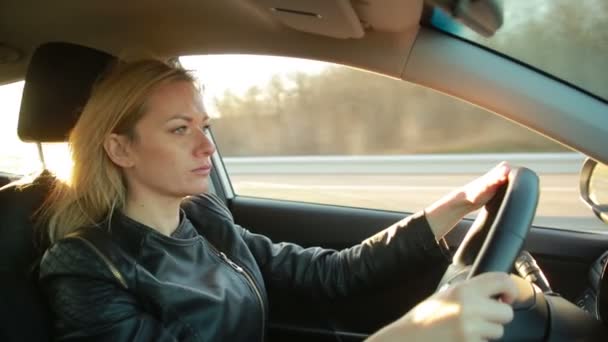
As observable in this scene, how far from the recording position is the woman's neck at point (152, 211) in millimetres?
1789

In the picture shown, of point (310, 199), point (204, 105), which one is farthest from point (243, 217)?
point (204, 105)

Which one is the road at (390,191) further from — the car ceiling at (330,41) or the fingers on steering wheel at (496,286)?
the fingers on steering wheel at (496,286)

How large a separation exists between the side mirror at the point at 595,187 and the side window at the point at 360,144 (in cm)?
33

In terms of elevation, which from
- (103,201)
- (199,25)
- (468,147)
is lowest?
(468,147)

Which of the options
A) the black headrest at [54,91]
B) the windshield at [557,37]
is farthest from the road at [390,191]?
the black headrest at [54,91]

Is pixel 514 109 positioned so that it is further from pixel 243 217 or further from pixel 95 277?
pixel 243 217

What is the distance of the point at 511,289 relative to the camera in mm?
1170

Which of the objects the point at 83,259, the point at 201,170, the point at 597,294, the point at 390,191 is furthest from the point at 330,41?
the point at 390,191

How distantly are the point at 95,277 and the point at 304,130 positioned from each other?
2513 mm

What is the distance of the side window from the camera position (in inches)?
96.7

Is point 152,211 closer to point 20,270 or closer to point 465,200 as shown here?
point 20,270

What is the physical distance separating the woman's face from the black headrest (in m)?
0.23

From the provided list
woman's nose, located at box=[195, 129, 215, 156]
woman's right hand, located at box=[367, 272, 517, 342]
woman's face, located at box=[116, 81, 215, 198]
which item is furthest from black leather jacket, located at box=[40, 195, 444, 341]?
woman's right hand, located at box=[367, 272, 517, 342]

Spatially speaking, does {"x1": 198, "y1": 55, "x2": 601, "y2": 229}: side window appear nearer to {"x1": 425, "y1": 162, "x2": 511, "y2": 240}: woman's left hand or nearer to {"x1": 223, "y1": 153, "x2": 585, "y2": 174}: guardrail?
{"x1": 223, "y1": 153, "x2": 585, "y2": 174}: guardrail
